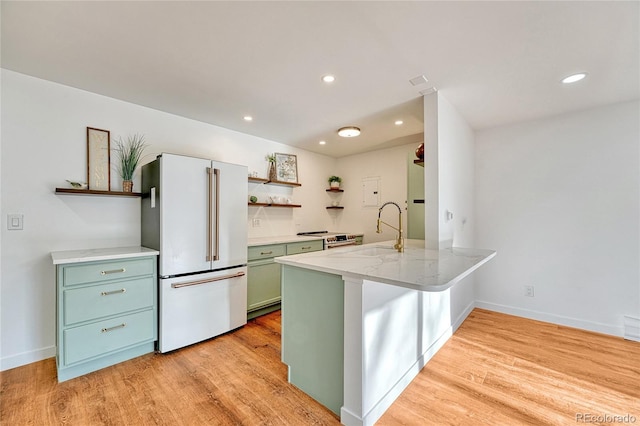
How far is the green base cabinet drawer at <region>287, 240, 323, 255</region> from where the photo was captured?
11.4 ft

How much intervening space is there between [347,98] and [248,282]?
7.46 feet

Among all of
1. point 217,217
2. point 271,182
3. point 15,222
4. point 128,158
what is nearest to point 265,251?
point 217,217

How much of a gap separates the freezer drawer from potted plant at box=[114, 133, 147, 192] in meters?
1.08

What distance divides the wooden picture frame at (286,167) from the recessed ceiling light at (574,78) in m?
3.25

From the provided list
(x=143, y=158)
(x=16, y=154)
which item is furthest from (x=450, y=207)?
(x=16, y=154)

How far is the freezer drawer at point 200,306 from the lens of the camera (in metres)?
2.30

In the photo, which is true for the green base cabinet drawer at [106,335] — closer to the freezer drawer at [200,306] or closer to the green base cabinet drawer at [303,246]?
the freezer drawer at [200,306]

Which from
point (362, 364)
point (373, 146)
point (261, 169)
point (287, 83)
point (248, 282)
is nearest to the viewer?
point (362, 364)

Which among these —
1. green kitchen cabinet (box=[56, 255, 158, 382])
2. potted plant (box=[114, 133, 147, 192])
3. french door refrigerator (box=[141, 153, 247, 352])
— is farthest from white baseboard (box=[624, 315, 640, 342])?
potted plant (box=[114, 133, 147, 192])

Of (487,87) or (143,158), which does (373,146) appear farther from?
(143,158)

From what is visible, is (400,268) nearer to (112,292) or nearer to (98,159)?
(112,292)

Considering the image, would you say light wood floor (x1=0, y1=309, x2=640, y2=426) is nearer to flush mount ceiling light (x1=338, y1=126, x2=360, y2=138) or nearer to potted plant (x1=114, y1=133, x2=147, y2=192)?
potted plant (x1=114, y1=133, x2=147, y2=192)

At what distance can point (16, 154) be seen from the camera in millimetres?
2105

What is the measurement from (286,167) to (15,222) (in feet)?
9.61
